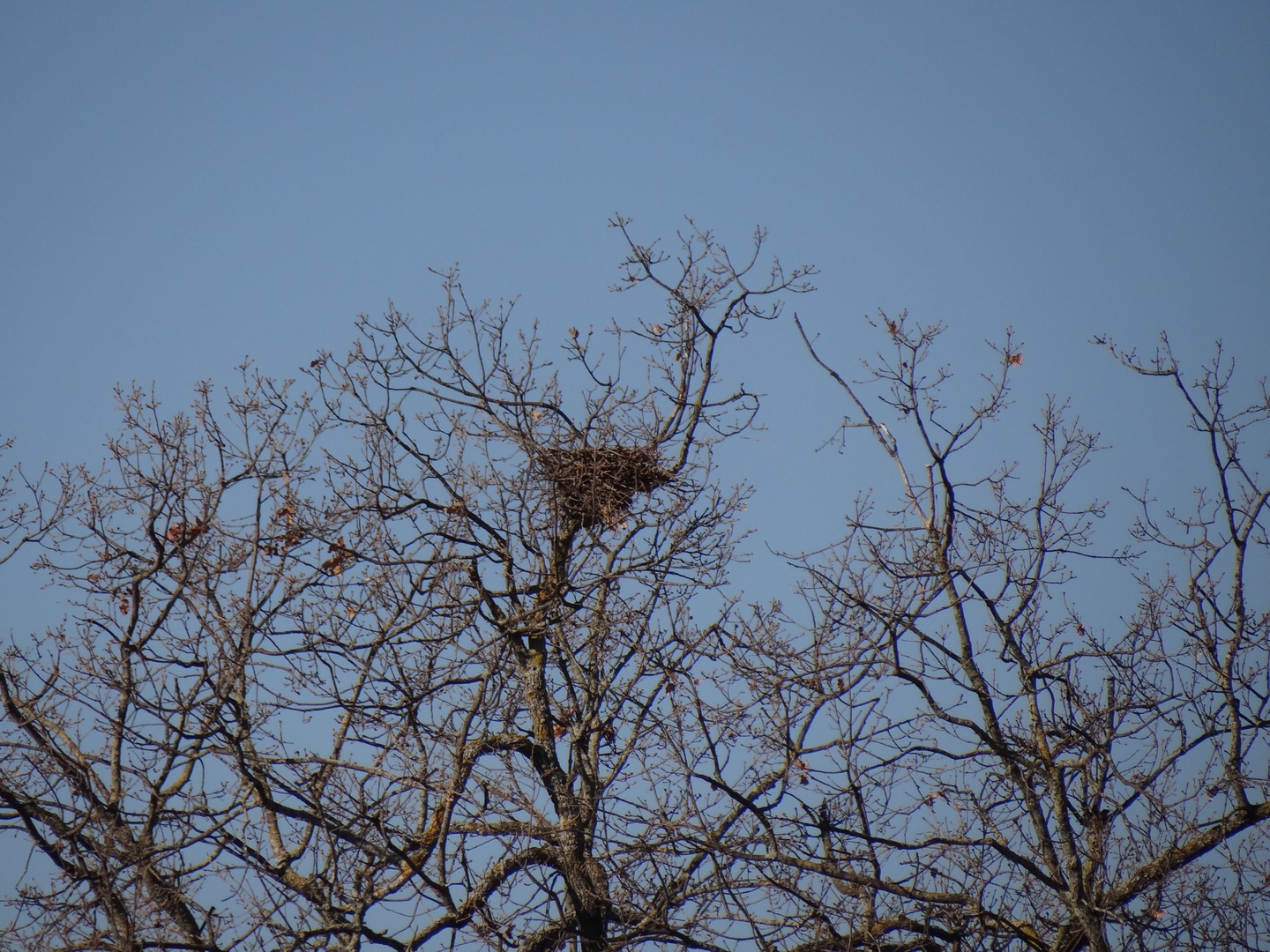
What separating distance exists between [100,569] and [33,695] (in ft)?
3.67

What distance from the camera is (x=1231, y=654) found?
6.70 meters

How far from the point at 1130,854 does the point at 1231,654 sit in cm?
129

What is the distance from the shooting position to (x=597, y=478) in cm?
779

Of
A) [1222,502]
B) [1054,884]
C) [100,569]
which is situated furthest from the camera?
[100,569]

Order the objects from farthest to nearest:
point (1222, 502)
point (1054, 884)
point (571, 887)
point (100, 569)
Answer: point (100, 569)
point (1222, 502)
point (571, 887)
point (1054, 884)

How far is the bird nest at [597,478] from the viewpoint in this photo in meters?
7.89

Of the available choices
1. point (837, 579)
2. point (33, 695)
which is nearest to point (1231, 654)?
point (837, 579)

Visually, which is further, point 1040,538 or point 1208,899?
point 1040,538

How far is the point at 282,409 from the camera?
827 cm

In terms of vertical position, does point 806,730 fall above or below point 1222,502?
below

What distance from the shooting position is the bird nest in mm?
7887

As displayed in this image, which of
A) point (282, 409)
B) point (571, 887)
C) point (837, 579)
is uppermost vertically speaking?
point (282, 409)

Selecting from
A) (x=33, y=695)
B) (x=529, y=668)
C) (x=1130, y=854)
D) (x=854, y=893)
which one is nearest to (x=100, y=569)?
(x=33, y=695)

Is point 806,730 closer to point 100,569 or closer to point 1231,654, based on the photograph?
point 1231,654
